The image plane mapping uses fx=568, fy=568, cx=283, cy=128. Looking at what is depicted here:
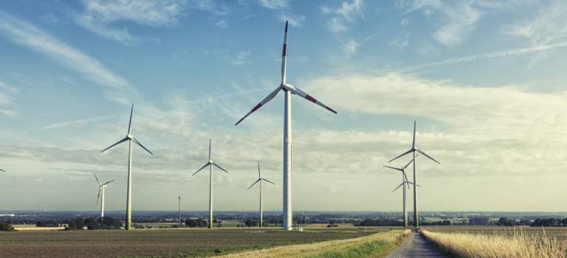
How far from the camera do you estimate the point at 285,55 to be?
351 ft

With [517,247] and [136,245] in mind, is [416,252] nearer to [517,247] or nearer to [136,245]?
[517,247]

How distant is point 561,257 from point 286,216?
83.5 metres

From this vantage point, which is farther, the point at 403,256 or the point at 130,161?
the point at 130,161

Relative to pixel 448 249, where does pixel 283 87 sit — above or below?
above

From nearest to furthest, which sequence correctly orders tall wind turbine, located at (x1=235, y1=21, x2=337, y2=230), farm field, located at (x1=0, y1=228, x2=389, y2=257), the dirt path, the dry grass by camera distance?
the dry grass
the dirt path
farm field, located at (x1=0, y1=228, x2=389, y2=257)
tall wind turbine, located at (x1=235, y1=21, x2=337, y2=230)

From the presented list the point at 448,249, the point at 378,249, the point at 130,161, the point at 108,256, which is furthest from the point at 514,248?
the point at 130,161

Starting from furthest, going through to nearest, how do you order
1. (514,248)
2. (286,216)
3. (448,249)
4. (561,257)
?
(286,216) < (448,249) < (514,248) < (561,257)

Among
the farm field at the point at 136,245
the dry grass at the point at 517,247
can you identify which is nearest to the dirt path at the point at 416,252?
the dry grass at the point at 517,247

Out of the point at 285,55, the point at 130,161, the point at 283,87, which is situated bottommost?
the point at 130,161

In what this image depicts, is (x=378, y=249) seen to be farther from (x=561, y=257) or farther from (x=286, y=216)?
(x=286, y=216)

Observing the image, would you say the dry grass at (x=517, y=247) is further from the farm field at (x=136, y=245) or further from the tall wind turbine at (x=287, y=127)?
the tall wind turbine at (x=287, y=127)

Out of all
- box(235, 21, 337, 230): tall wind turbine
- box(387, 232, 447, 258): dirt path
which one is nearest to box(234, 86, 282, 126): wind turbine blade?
box(235, 21, 337, 230): tall wind turbine

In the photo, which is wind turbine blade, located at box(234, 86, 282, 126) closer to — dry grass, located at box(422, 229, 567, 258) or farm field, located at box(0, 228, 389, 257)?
farm field, located at box(0, 228, 389, 257)

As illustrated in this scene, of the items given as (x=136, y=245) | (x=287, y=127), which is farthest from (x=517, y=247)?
(x=287, y=127)
